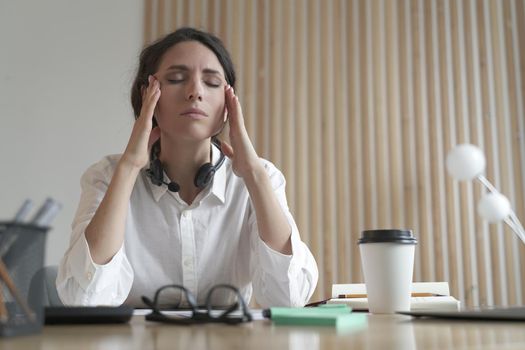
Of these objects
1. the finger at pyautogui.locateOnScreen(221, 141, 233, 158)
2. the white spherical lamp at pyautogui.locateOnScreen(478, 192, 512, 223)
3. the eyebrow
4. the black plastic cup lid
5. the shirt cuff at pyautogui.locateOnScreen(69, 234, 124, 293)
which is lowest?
the shirt cuff at pyautogui.locateOnScreen(69, 234, 124, 293)

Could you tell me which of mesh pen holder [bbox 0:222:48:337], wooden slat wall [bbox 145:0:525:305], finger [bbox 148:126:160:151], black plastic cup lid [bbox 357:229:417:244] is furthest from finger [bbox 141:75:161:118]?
wooden slat wall [bbox 145:0:525:305]

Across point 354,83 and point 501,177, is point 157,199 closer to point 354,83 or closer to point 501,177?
point 354,83

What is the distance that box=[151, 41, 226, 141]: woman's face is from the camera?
1.79 m

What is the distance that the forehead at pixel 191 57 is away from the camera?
1.87 m

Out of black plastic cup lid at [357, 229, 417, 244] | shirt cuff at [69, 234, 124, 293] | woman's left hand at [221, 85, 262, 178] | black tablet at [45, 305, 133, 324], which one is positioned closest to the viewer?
black tablet at [45, 305, 133, 324]

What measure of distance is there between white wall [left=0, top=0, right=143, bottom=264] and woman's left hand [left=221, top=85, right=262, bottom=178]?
6.28ft

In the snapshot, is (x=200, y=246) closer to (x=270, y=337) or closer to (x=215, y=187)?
(x=215, y=187)

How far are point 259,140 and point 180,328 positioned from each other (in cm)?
294

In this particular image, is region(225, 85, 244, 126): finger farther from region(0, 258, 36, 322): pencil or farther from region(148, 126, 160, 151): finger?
region(0, 258, 36, 322): pencil

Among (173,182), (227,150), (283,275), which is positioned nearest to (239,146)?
(227,150)

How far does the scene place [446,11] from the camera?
377 centimetres

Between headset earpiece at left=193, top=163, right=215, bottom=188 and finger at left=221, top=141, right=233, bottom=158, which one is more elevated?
finger at left=221, top=141, right=233, bottom=158

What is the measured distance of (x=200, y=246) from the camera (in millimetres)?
1828

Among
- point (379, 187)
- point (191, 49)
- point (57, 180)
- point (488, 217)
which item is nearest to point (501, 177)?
point (379, 187)
